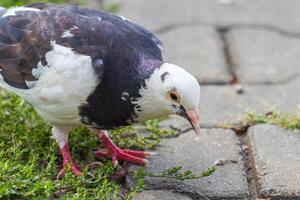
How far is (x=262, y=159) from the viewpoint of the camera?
3.59 m

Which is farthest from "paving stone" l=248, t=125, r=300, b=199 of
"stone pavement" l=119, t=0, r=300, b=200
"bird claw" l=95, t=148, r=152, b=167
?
"bird claw" l=95, t=148, r=152, b=167

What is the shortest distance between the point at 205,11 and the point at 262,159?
2.47m

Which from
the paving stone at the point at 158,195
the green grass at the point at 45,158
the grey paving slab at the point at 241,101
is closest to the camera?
the green grass at the point at 45,158

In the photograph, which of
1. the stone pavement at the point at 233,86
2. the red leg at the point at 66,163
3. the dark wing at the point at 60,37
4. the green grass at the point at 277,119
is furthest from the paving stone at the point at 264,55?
the red leg at the point at 66,163

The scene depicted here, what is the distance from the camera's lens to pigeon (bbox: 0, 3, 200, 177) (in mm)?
3197

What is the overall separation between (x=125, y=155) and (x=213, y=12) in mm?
2442

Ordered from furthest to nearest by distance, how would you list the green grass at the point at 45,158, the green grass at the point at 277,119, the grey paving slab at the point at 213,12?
the grey paving slab at the point at 213,12 → the green grass at the point at 277,119 → the green grass at the point at 45,158

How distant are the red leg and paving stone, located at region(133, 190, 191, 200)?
0.96 ft

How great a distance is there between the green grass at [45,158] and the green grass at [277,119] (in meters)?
0.46

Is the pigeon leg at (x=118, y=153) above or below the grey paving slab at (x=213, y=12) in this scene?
below

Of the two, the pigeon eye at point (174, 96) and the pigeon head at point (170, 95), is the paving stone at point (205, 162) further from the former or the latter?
the pigeon eye at point (174, 96)

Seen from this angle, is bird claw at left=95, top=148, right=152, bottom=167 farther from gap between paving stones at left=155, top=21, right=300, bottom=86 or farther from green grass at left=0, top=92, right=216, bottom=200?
gap between paving stones at left=155, top=21, right=300, bottom=86

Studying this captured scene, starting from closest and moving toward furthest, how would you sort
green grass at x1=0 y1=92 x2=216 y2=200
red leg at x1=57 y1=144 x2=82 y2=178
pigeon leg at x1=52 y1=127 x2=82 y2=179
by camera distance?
green grass at x1=0 y1=92 x2=216 y2=200
red leg at x1=57 y1=144 x2=82 y2=178
pigeon leg at x1=52 y1=127 x2=82 y2=179

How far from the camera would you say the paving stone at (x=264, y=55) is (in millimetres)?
4777
